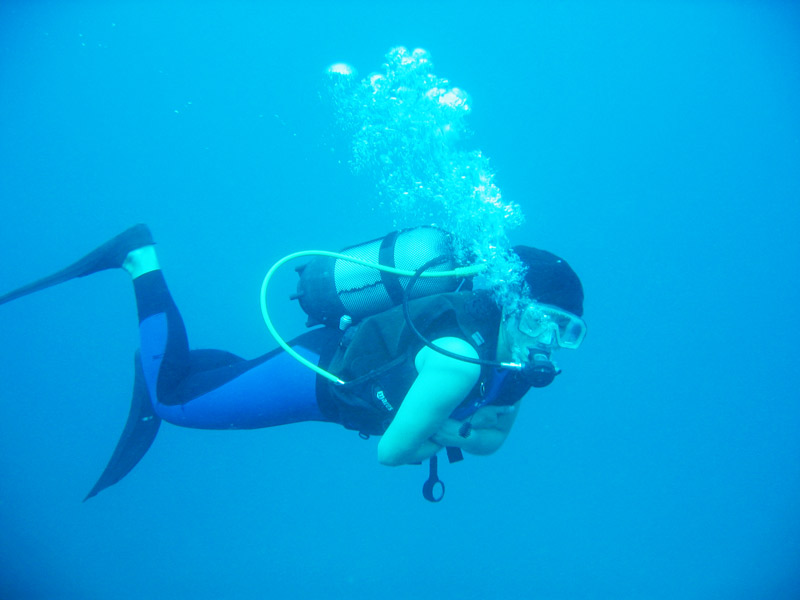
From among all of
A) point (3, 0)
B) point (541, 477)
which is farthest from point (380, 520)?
point (3, 0)

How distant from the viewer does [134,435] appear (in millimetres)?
3496

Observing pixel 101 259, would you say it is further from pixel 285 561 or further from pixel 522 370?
pixel 285 561

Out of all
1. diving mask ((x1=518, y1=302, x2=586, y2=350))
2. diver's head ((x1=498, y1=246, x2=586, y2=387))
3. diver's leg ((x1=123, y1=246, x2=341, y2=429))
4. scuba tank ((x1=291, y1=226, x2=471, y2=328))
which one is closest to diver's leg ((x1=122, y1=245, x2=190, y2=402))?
Answer: diver's leg ((x1=123, y1=246, x2=341, y2=429))

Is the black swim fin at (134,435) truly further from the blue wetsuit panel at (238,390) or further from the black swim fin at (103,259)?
the black swim fin at (103,259)

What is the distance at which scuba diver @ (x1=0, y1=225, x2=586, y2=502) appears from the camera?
6.79 feet

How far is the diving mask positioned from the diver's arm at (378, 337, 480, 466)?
34 centimetres

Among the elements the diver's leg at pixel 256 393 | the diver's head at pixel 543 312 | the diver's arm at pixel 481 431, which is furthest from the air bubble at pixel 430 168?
the diver's leg at pixel 256 393

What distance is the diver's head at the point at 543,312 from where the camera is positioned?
84.3 inches

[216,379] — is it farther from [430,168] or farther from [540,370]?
[430,168]

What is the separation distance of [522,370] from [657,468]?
13.2 metres

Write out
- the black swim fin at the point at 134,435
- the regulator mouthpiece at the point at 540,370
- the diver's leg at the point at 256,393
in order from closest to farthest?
1. the regulator mouthpiece at the point at 540,370
2. the diver's leg at the point at 256,393
3. the black swim fin at the point at 134,435

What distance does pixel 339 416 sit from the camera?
9.27ft

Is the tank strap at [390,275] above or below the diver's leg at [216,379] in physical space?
above

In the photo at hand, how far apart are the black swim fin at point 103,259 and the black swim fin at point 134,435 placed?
2.54 ft
